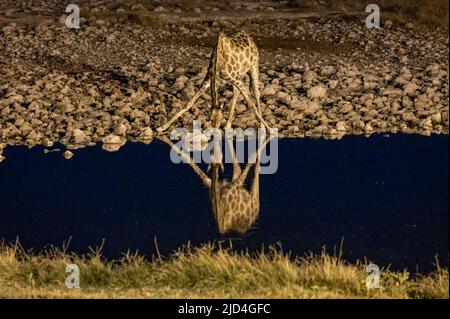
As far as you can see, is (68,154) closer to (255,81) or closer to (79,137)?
(79,137)

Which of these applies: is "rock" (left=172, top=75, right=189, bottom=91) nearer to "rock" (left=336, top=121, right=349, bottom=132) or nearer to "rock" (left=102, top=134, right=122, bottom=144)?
"rock" (left=102, top=134, right=122, bottom=144)

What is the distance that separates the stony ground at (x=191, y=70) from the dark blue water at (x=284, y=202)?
1.20m

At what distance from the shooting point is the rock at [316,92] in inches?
925

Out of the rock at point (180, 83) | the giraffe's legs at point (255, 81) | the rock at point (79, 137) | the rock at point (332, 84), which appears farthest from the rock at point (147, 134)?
the rock at point (332, 84)

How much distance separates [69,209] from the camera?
57.8ft

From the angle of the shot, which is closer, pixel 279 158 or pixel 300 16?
pixel 279 158

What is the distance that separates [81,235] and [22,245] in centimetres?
72

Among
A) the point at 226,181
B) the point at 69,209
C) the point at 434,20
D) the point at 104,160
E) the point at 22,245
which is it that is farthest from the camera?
the point at 434,20

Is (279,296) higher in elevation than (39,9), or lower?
lower

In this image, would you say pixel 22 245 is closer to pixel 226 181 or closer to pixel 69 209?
pixel 69 209

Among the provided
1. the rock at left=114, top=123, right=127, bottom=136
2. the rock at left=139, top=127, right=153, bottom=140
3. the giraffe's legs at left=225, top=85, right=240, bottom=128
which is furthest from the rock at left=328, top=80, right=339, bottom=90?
the rock at left=114, top=123, right=127, bottom=136

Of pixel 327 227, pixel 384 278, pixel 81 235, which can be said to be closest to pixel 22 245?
pixel 81 235

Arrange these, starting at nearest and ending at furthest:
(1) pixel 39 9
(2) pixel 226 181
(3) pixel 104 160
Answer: (2) pixel 226 181, (3) pixel 104 160, (1) pixel 39 9

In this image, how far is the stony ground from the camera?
73.3 ft
